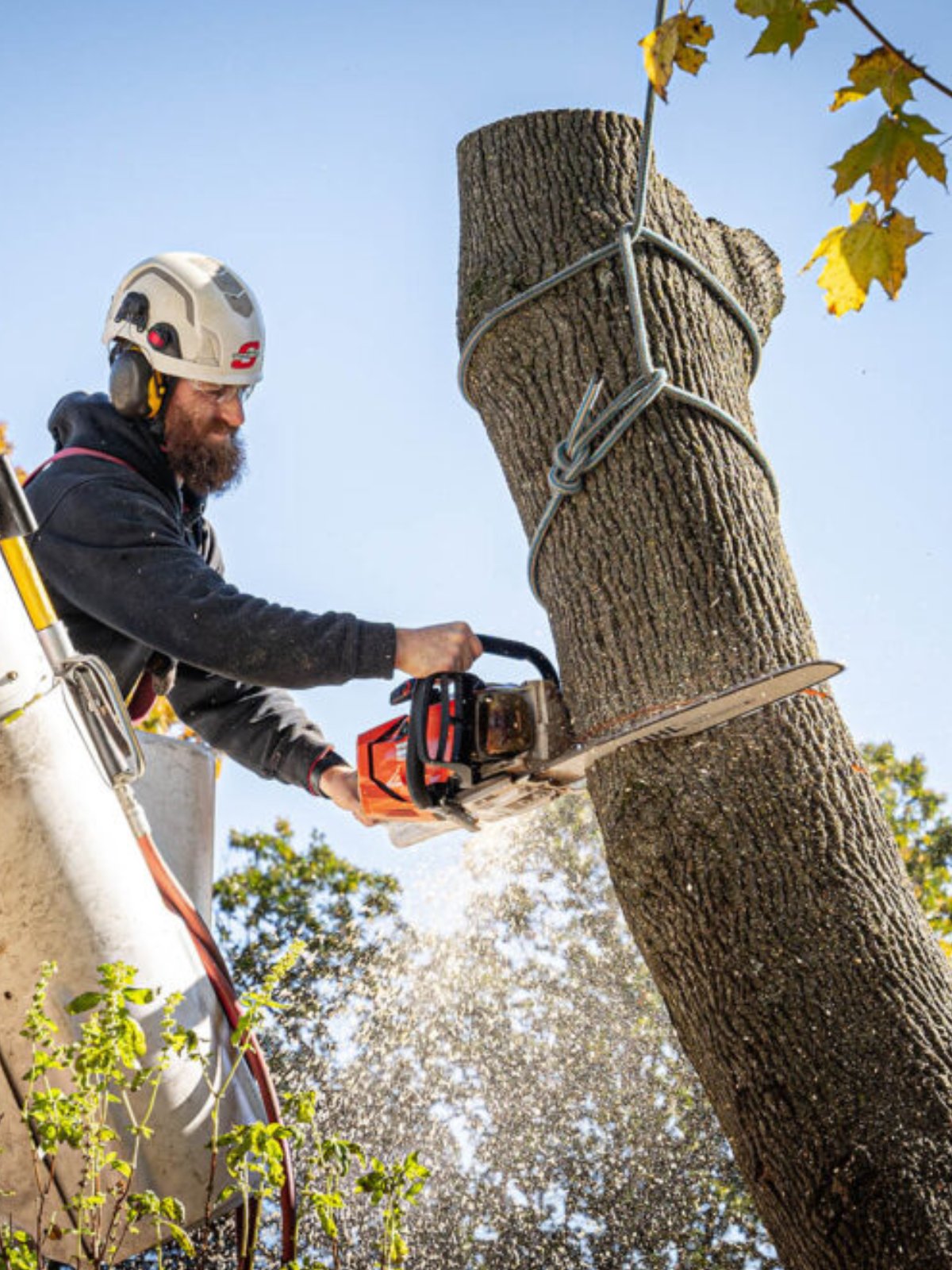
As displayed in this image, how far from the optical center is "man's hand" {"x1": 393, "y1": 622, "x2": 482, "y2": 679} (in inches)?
119

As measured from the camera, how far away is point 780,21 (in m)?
2.07

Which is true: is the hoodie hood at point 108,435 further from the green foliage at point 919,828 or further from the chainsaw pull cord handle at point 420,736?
the green foliage at point 919,828

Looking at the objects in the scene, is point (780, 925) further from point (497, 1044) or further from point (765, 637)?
point (497, 1044)

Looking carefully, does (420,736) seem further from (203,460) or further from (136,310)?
(136,310)

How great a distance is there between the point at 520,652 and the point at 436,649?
19 centimetres

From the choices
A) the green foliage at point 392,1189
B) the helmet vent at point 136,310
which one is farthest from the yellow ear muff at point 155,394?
the green foliage at point 392,1189

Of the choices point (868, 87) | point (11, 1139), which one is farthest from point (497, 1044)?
point (868, 87)

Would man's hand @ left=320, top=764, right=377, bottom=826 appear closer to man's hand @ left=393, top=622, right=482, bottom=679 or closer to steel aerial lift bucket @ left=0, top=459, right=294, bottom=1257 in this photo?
man's hand @ left=393, top=622, right=482, bottom=679

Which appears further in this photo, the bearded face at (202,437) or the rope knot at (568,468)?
the bearded face at (202,437)

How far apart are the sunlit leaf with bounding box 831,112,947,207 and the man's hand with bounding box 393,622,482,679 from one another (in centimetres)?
132

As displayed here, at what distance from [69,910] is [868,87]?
1.97 metres

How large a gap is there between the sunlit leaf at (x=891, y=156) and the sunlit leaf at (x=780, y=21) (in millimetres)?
185

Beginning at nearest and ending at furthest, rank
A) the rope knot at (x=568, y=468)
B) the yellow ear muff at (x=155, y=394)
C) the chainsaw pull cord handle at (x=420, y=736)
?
the rope knot at (x=568, y=468) < the chainsaw pull cord handle at (x=420, y=736) < the yellow ear muff at (x=155, y=394)

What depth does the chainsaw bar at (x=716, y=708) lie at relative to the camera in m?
2.48
